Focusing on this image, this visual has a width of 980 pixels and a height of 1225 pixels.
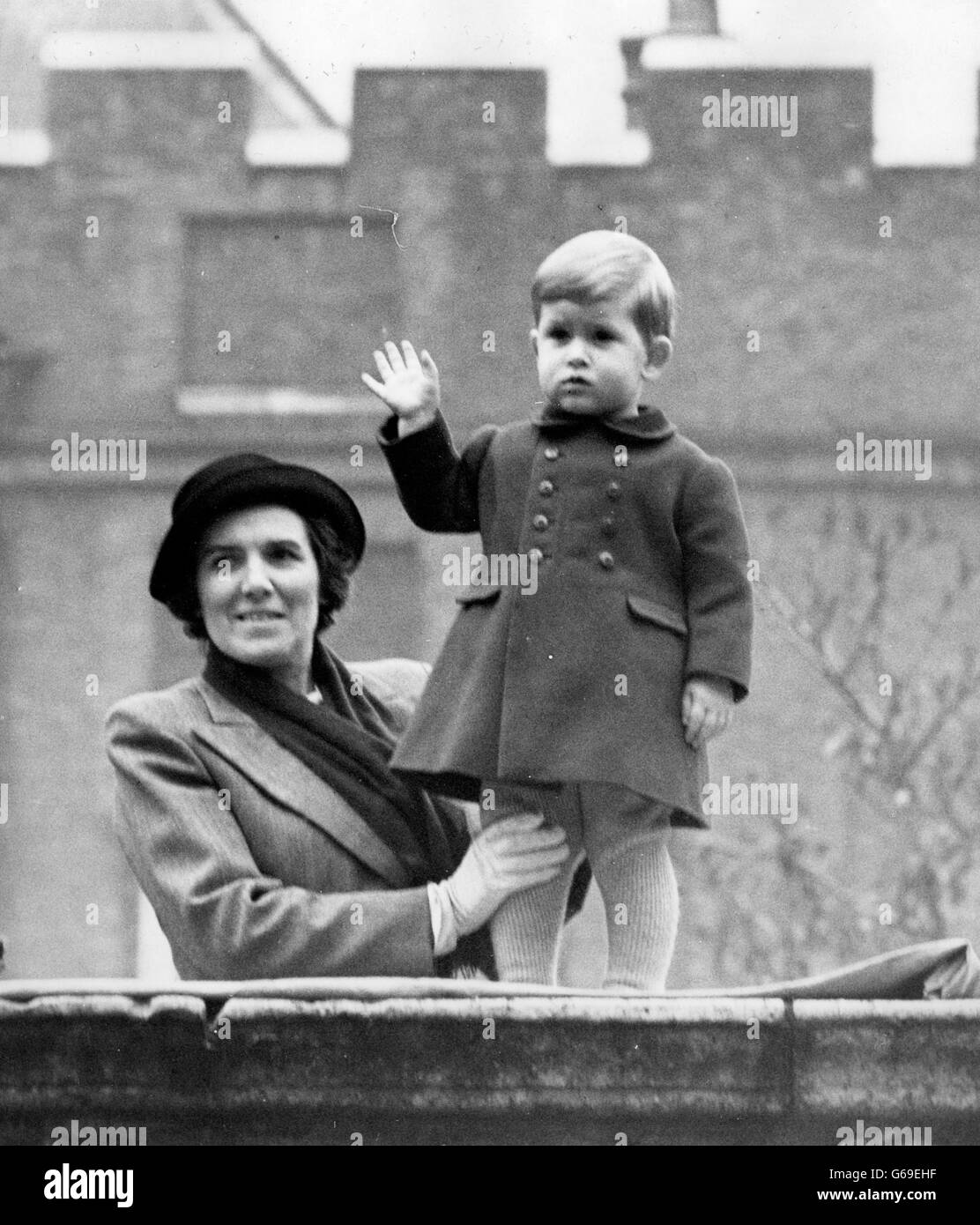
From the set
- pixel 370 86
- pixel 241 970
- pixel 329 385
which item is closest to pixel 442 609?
pixel 329 385

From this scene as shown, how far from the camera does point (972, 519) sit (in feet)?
47.6

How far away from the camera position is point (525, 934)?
436 centimetres

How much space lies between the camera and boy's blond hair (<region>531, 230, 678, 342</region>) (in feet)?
14.3

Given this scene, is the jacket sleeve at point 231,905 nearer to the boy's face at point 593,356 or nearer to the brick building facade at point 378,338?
the boy's face at point 593,356

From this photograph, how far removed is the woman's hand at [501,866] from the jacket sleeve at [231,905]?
60mm

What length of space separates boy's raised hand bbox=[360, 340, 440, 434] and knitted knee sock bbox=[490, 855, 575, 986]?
27.8 inches

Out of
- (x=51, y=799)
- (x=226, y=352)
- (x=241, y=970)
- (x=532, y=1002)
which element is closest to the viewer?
(x=532, y=1002)

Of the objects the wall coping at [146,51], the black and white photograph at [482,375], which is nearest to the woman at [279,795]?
the black and white photograph at [482,375]

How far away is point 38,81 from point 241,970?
10996 millimetres

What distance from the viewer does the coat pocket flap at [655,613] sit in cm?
440

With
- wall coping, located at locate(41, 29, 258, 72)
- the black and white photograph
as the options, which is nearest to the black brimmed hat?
the black and white photograph

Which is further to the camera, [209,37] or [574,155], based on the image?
[574,155]
